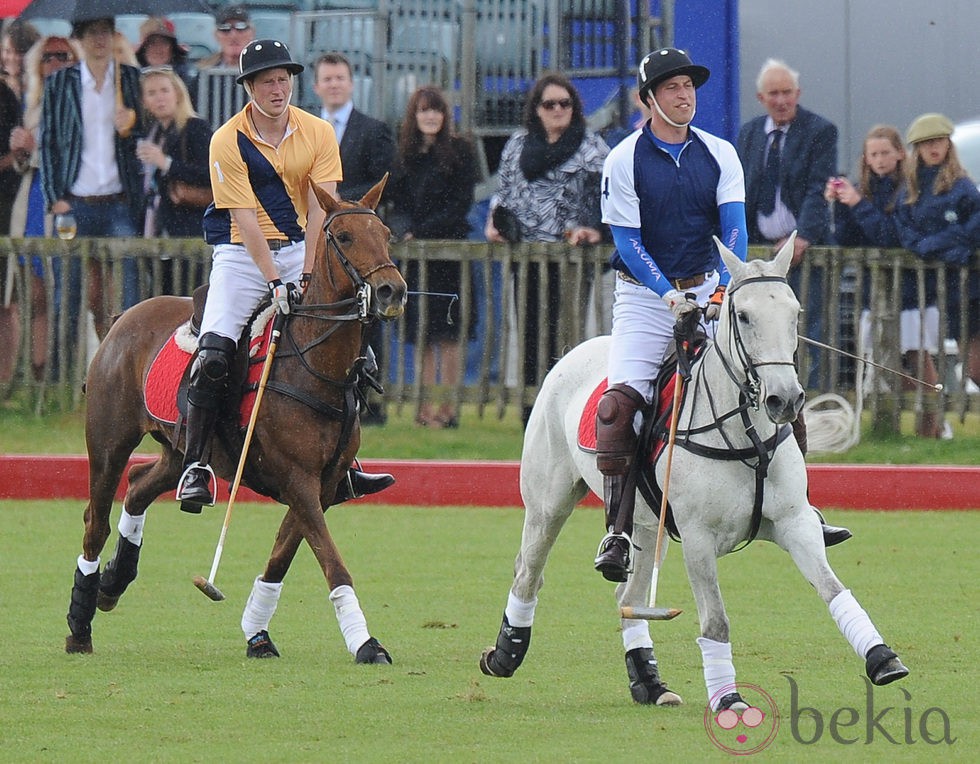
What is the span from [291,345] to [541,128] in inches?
213

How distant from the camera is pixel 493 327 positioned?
554 inches

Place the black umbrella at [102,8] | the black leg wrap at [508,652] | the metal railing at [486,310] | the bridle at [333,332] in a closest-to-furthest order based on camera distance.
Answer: the black leg wrap at [508,652]
the bridle at [333,332]
the metal railing at [486,310]
the black umbrella at [102,8]

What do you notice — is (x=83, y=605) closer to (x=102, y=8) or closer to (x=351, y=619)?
(x=351, y=619)

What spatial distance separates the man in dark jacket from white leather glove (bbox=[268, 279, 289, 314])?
5.72 meters

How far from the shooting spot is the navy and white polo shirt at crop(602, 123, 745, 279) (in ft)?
24.0

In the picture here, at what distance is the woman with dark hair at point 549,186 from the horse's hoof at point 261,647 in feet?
19.0

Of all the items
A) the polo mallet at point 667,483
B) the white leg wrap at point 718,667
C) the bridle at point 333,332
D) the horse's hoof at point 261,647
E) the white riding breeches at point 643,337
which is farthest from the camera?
the horse's hoof at point 261,647

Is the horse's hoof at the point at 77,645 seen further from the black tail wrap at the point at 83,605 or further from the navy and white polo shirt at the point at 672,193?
the navy and white polo shirt at the point at 672,193

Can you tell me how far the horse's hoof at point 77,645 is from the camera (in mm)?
8352

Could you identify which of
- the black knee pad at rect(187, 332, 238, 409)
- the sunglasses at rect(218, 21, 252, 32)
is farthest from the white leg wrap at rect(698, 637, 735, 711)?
the sunglasses at rect(218, 21, 252, 32)

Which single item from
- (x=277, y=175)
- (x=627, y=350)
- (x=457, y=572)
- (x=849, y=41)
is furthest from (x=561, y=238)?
(x=627, y=350)

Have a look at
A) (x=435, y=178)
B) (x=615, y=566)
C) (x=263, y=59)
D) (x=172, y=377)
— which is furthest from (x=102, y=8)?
(x=615, y=566)

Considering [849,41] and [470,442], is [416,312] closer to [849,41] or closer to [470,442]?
[470,442]

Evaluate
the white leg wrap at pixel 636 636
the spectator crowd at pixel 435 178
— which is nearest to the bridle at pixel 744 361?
the white leg wrap at pixel 636 636
